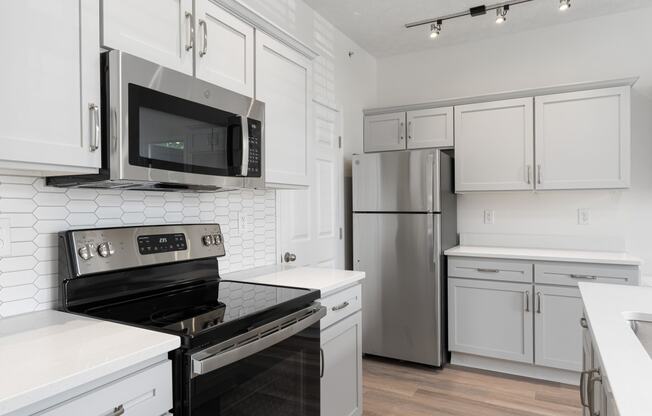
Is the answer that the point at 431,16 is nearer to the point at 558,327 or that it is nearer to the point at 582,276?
the point at 582,276

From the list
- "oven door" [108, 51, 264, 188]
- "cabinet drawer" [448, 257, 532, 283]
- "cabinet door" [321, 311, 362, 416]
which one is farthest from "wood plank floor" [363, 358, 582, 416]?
"oven door" [108, 51, 264, 188]

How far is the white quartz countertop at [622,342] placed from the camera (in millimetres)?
803

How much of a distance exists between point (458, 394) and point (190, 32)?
263cm

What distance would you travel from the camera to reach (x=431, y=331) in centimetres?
Answer: 316

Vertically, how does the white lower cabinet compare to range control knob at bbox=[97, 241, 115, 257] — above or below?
below

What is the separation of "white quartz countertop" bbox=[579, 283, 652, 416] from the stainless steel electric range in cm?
97

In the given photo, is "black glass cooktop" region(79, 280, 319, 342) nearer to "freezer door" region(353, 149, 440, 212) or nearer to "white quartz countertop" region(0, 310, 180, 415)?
"white quartz countertop" region(0, 310, 180, 415)

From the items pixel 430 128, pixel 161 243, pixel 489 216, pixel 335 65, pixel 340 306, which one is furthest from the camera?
pixel 489 216

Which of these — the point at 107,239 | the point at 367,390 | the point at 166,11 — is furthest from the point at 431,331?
the point at 166,11

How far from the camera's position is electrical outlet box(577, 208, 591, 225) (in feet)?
10.7

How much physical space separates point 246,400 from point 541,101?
2.89 meters

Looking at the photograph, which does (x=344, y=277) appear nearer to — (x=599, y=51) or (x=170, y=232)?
(x=170, y=232)

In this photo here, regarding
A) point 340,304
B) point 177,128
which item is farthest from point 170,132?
point 340,304

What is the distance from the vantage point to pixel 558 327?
2922 millimetres
